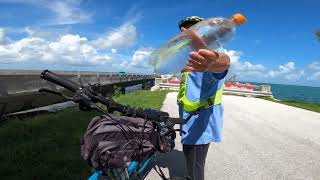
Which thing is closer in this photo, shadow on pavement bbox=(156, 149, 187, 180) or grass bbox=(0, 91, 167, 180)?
grass bbox=(0, 91, 167, 180)

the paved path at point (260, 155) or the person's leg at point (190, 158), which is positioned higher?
the person's leg at point (190, 158)

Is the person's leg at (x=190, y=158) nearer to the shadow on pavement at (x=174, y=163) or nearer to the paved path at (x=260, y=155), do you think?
the paved path at (x=260, y=155)

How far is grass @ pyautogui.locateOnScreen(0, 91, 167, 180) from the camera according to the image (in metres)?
5.91

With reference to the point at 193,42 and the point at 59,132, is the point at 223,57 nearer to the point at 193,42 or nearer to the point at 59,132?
the point at 193,42

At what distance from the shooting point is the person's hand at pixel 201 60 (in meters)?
2.57

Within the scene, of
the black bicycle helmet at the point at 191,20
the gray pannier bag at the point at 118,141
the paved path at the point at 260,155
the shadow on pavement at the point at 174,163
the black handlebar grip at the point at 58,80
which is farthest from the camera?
the paved path at the point at 260,155

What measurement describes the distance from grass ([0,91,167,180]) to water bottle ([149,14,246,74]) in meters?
3.40

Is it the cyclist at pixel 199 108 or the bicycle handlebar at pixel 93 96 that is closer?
the bicycle handlebar at pixel 93 96

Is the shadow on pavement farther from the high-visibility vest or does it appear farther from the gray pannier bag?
the gray pannier bag

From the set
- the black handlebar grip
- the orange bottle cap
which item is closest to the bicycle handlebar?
the black handlebar grip

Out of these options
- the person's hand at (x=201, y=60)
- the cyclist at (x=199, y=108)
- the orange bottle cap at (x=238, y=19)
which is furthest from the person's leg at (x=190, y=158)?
the orange bottle cap at (x=238, y=19)

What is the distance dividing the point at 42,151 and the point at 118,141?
496cm

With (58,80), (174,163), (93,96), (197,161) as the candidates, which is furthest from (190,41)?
(174,163)

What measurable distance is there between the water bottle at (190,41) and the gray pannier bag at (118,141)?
465 millimetres
